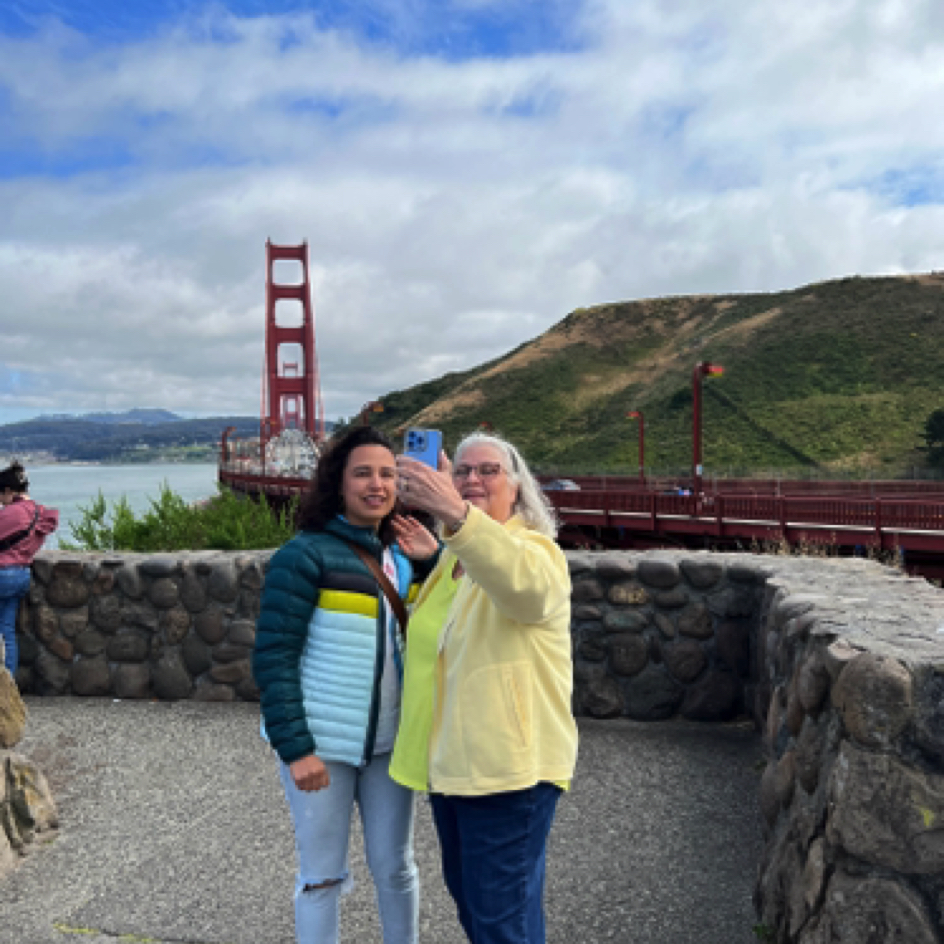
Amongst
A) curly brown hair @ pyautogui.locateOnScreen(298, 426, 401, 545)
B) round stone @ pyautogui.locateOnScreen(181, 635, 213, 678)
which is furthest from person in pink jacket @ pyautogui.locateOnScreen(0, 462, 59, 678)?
curly brown hair @ pyautogui.locateOnScreen(298, 426, 401, 545)

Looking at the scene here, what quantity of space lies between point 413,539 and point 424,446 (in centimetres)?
33

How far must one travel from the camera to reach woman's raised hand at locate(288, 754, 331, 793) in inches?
79.5

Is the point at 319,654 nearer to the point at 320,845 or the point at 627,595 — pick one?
the point at 320,845

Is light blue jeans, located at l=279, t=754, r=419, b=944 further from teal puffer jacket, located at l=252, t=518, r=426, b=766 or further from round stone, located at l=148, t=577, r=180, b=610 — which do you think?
round stone, located at l=148, t=577, r=180, b=610

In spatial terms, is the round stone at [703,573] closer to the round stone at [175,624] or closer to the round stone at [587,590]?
the round stone at [587,590]

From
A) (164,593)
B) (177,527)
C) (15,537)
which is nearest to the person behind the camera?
(15,537)

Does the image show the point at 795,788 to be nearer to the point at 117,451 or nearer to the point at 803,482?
the point at 803,482

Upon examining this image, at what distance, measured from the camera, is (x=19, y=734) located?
338 cm

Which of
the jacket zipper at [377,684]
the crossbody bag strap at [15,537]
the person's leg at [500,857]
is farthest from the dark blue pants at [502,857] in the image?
the crossbody bag strap at [15,537]

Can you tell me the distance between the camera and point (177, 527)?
7.15 meters

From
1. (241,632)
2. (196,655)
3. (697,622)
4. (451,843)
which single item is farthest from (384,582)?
(196,655)

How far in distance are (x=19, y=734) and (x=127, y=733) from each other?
1333mm

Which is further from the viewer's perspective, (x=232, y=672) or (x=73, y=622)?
(x=73, y=622)

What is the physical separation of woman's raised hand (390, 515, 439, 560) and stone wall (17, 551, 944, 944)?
3.55 feet
